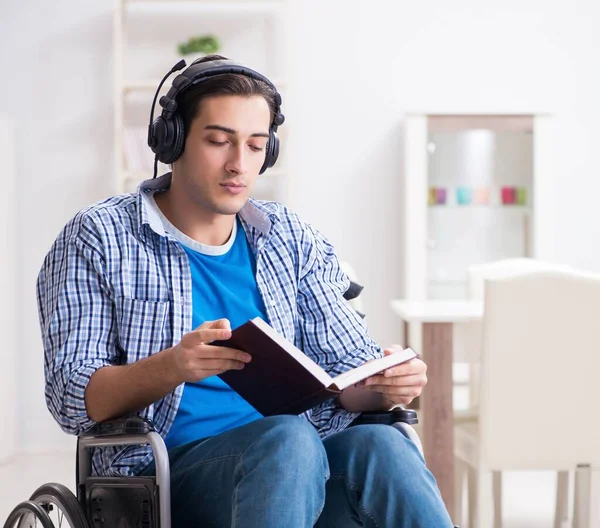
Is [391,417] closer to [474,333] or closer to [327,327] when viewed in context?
[327,327]

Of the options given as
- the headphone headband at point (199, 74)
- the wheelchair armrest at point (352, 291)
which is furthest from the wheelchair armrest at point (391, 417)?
the headphone headband at point (199, 74)

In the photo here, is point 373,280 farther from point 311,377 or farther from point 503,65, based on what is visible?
point 311,377

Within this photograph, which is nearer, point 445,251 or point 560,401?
point 560,401

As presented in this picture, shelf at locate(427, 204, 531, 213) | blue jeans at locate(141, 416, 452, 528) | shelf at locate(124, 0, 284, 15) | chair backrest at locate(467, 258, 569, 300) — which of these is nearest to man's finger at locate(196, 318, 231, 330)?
blue jeans at locate(141, 416, 452, 528)

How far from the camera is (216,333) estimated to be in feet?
4.23

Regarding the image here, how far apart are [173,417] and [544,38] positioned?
375 centimetres

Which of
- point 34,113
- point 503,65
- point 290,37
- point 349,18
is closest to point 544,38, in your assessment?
point 503,65

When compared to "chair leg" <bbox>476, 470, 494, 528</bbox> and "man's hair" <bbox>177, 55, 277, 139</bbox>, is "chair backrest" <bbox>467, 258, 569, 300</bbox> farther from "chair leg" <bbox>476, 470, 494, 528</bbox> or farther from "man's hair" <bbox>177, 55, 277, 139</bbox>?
"man's hair" <bbox>177, 55, 277, 139</bbox>

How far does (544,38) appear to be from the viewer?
4.71 meters

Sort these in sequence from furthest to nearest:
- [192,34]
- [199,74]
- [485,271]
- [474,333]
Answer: [192,34] < [485,271] < [474,333] < [199,74]

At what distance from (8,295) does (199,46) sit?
1.48 meters

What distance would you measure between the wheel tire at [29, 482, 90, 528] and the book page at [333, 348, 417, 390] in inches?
17.4

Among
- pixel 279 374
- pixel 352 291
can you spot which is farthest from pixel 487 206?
pixel 279 374

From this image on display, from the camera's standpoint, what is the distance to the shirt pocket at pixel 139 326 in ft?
5.06
